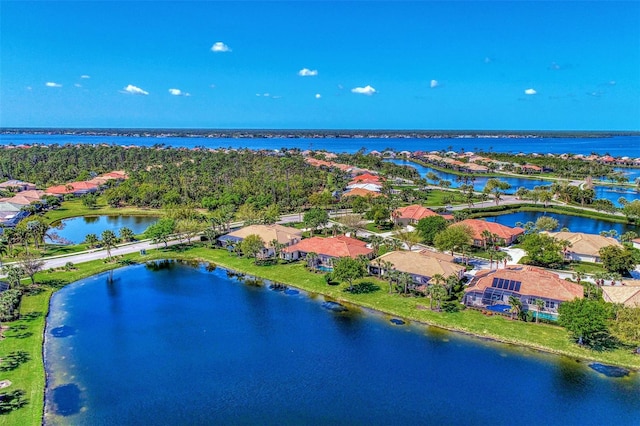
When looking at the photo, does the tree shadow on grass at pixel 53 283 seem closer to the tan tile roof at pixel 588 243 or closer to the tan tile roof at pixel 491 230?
the tan tile roof at pixel 491 230

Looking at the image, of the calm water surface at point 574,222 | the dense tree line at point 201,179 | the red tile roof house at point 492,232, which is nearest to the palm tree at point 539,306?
the red tile roof house at point 492,232

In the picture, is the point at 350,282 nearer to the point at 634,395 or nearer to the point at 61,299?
the point at 634,395

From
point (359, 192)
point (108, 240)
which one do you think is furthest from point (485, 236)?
point (108, 240)

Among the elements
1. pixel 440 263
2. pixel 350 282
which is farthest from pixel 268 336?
pixel 440 263

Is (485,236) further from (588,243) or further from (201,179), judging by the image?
(201,179)

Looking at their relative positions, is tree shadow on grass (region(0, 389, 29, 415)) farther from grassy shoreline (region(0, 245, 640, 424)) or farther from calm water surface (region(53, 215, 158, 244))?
calm water surface (region(53, 215, 158, 244))
